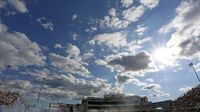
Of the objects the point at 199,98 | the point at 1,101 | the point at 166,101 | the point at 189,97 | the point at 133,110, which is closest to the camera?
the point at 199,98

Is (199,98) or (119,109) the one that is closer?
(199,98)

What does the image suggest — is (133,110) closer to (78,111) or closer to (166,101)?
(166,101)

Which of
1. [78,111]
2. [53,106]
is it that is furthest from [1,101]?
[78,111]

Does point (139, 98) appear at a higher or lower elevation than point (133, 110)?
higher

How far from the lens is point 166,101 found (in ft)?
177

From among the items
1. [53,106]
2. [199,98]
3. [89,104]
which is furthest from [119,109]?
[199,98]

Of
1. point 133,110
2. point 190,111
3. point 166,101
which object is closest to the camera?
point 190,111

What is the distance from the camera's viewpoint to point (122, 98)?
71.6m

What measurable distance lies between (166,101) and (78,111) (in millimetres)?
28100

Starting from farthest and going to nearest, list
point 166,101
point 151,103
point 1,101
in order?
point 151,103 < point 166,101 < point 1,101

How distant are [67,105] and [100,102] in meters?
11.4

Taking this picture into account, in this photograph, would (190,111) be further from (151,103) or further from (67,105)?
(67,105)

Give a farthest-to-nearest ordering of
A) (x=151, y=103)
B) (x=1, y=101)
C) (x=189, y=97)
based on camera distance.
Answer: (x=151, y=103) < (x=1, y=101) < (x=189, y=97)

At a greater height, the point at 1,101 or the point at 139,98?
the point at 139,98
